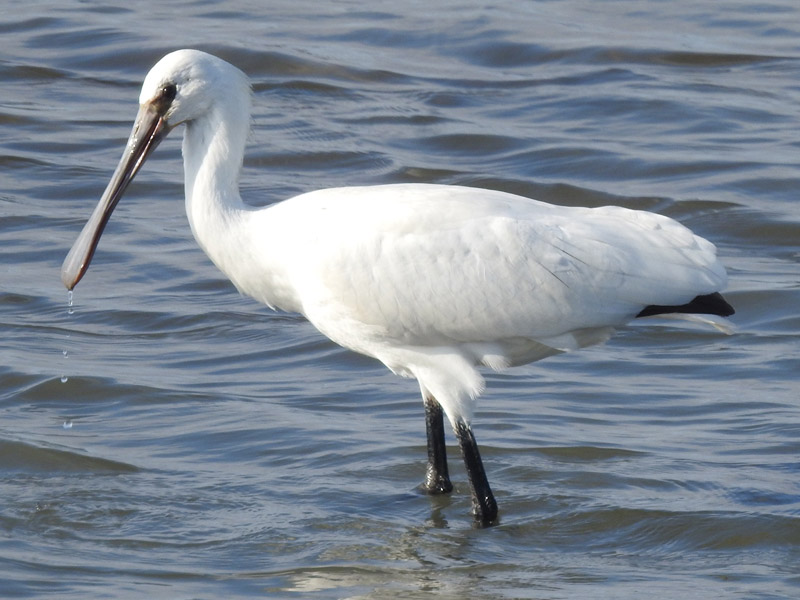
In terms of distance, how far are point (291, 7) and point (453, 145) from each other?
565 cm

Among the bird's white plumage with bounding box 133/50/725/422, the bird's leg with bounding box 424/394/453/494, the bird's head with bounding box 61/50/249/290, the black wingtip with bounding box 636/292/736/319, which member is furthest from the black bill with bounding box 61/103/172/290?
the black wingtip with bounding box 636/292/736/319

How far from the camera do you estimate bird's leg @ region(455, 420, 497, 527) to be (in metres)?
8.15

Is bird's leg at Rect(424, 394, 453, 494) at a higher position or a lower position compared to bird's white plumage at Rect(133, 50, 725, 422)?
lower

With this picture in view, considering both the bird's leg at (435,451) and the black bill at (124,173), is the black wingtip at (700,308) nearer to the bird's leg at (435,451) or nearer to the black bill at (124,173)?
the bird's leg at (435,451)

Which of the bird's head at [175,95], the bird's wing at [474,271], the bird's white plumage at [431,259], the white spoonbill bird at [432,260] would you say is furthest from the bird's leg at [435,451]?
the bird's head at [175,95]

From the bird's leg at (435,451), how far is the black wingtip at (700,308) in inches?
47.9

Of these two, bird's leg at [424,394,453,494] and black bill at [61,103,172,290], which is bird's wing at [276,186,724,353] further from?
black bill at [61,103,172,290]

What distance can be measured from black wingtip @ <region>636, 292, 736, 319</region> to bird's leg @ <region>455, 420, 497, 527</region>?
105 cm

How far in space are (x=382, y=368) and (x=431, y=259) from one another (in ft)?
8.54

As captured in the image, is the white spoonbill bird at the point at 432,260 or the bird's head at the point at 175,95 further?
the bird's head at the point at 175,95

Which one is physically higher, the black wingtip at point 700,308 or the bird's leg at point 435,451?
the black wingtip at point 700,308

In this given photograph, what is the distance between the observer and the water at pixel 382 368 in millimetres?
7547

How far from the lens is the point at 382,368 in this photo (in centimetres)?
1044

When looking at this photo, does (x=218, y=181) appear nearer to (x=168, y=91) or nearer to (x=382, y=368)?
(x=168, y=91)
